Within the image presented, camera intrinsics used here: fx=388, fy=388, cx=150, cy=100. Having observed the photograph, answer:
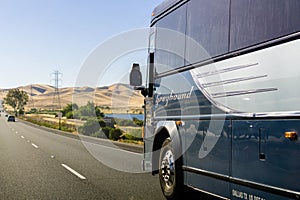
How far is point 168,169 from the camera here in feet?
24.0

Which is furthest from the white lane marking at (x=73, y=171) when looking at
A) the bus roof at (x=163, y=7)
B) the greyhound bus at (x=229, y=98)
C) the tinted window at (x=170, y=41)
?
the bus roof at (x=163, y=7)

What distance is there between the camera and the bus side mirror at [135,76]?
28.5 feet

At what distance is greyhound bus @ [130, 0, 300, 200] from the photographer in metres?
4.16

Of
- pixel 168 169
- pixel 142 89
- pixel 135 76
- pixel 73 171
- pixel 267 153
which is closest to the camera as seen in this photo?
pixel 267 153

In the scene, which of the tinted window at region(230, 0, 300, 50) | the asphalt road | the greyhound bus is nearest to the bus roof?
the greyhound bus

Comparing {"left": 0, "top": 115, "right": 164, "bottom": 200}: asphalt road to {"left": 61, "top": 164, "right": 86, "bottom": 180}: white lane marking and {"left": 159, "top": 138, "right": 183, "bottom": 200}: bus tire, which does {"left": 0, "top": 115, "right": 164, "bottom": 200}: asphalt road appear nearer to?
{"left": 61, "top": 164, "right": 86, "bottom": 180}: white lane marking

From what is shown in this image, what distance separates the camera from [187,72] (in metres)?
6.55

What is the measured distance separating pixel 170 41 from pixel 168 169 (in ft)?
8.02

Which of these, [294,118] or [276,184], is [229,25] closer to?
[294,118]

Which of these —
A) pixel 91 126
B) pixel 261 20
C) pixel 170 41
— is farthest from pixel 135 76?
pixel 91 126

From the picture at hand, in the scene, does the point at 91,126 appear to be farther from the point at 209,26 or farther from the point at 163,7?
the point at 209,26

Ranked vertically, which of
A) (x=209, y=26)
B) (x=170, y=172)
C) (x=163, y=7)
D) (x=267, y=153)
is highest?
(x=163, y=7)

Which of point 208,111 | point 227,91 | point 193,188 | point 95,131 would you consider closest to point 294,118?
point 227,91

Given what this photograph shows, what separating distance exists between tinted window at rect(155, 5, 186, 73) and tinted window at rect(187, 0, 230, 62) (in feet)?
1.06
